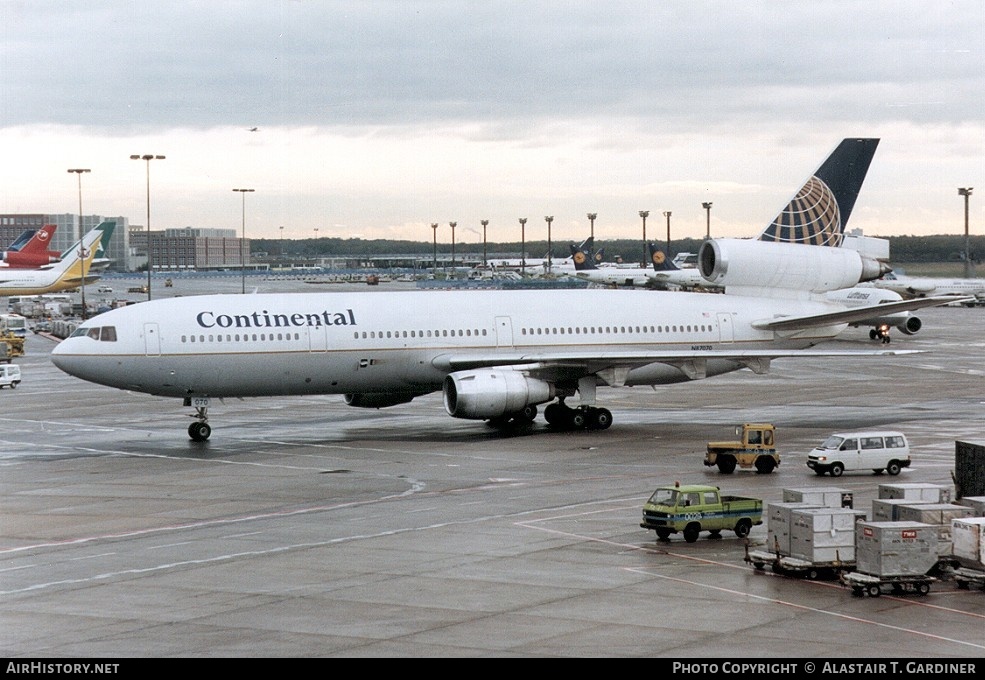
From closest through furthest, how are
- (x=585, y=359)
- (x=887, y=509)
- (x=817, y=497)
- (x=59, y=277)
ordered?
(x=887, y=509), (x=817, y=497), (x=585, y=359), (x=59, y=277)

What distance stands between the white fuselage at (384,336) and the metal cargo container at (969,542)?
2573 centimetres

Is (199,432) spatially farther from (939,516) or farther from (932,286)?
(932,286)

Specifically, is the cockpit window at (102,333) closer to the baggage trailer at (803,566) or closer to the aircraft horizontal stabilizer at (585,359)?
the aircraft horizontal stabilizer at (585,359)

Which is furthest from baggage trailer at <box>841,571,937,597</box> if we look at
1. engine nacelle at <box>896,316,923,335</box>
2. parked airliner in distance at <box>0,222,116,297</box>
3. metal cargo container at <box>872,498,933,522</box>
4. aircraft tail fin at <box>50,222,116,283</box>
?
parked airliner in distance at <box>0,222,116,297</box>

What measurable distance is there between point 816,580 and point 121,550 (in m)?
16.4

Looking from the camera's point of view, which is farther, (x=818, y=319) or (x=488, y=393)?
(x=818, y=319)

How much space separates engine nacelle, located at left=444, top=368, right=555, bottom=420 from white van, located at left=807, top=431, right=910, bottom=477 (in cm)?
1306

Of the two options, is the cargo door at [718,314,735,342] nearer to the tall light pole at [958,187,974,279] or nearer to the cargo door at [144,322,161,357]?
the cargo door at [144,322,161,357]

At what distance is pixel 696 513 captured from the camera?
32.8 meters

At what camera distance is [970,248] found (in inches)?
6526

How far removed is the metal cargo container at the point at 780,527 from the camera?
96.4 feet

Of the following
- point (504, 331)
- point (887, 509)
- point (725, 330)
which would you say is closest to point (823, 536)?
point (887, 509)

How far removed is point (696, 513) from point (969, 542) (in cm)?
695
